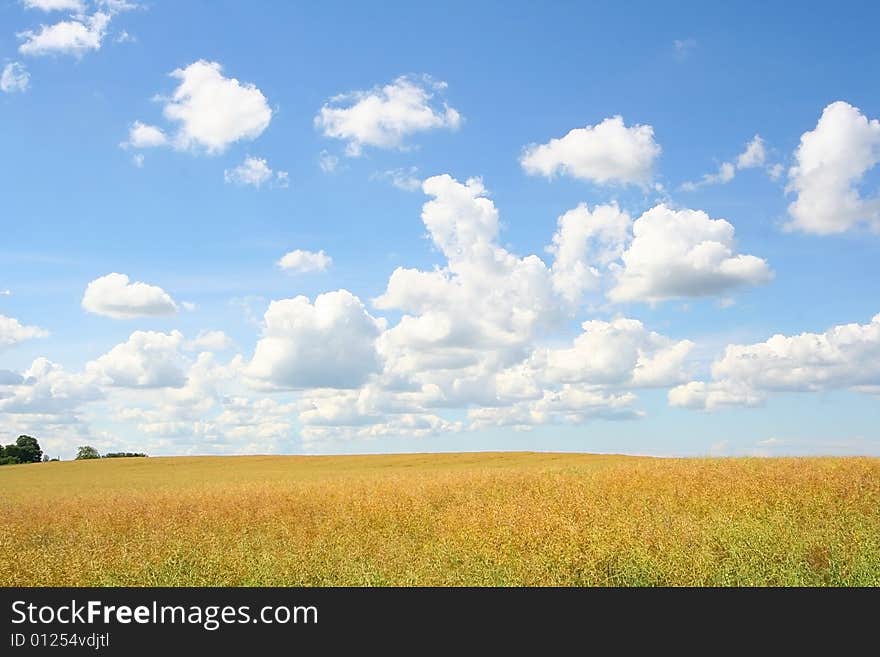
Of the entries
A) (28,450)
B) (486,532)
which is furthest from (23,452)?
(486,532)

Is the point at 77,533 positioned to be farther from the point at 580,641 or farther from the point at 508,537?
the point at 580,641

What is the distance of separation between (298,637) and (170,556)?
15.2 ft

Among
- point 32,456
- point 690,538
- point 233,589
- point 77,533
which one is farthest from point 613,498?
point 32,456

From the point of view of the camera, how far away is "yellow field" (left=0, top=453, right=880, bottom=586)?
1100 cm

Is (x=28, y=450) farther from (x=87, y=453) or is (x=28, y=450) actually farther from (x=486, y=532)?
(x=486, y=532)

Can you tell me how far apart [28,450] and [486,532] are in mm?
106499

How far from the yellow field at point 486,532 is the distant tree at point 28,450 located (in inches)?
3614

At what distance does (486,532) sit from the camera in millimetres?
13484

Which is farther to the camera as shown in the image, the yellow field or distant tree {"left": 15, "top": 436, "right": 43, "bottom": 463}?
distant tree {"left": 15, "top": 436, "right": 43, "bottom": 463}

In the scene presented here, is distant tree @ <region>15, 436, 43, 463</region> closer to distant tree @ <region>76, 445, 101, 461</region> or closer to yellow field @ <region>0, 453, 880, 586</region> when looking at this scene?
distant tree @ <region>76, 445, 101, 461</region>

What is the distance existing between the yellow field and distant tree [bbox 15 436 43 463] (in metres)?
91.8

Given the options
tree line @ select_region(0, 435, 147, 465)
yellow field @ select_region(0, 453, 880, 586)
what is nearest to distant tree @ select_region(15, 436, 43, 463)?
tree line @ select_region(0, 435, 147, 465)

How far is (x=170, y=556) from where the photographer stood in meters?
12.6

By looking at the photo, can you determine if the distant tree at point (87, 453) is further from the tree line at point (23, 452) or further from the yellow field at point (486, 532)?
the yellow field at point (486, 532)
